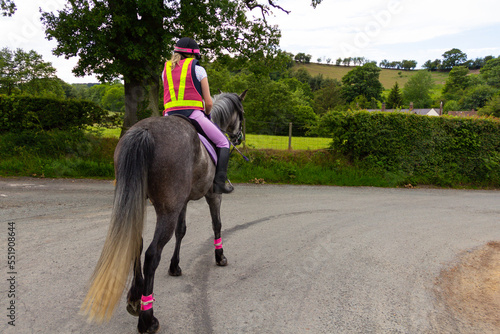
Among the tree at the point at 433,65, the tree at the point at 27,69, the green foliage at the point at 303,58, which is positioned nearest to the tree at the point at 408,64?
the tree at the point at 433,65

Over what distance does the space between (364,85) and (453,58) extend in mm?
114675

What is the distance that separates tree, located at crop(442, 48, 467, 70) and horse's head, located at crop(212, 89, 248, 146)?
184m

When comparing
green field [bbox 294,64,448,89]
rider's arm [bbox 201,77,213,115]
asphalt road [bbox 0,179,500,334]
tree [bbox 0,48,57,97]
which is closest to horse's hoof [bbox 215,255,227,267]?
asphalt road [bbox 0,179,500,334]

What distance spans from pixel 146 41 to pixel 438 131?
12262 millimetres

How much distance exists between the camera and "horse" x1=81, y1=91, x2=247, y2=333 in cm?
275

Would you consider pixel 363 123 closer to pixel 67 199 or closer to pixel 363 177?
pixel 363 177

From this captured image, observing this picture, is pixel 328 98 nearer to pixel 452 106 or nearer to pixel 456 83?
pixel 452 106

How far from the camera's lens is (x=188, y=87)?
3.76 m

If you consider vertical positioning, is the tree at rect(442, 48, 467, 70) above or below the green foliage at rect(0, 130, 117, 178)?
above

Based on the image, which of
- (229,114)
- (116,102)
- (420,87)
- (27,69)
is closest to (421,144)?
(229,114)

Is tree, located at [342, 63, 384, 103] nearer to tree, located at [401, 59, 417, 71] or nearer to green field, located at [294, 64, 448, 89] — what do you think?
green field, located at [294, 64, 448, 89]

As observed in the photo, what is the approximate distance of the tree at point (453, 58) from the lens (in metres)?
152

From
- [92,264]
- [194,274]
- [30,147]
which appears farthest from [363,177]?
[30,147]

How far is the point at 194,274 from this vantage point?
4.35m
